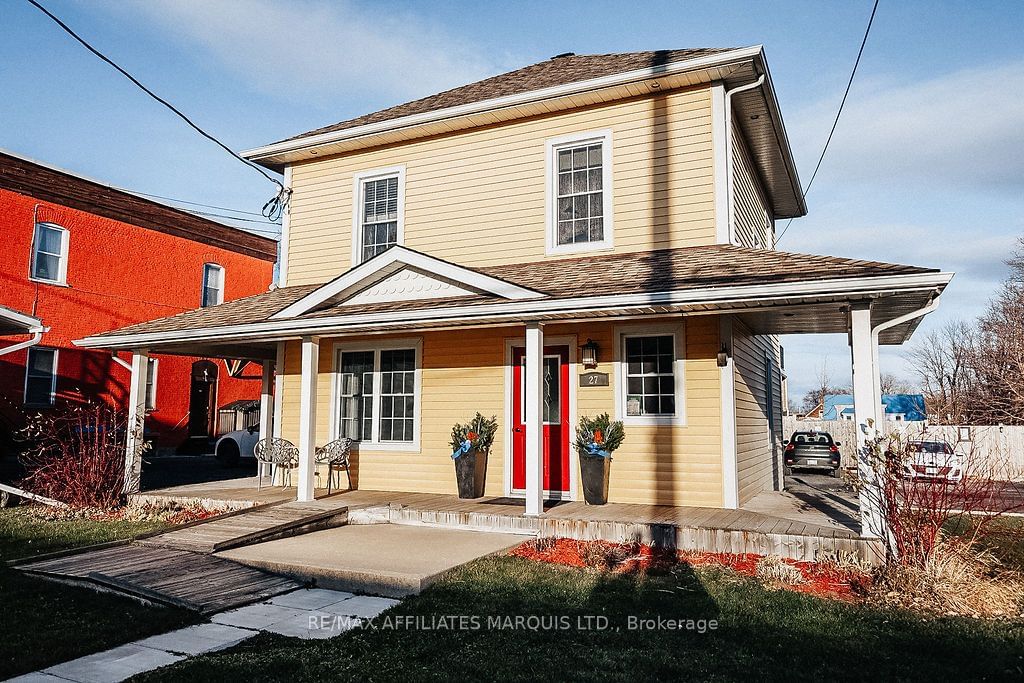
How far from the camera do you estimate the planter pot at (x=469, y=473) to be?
32.3ft

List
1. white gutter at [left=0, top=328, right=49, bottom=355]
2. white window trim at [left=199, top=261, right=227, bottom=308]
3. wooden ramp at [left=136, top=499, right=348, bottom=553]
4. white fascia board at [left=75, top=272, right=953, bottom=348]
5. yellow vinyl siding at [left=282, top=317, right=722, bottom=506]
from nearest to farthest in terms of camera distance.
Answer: white fascia board at [left=75, top=272, right=953, bottom=348], wooden ramp at [left=136, top=499, right=348, bottom=553], yellow vinyl siding at [left=282, top=317, right=722, bottom=506], white gutter at [left=0, top=328, right=49, bottom=355], white window trim at [left=199, top=261, right=227, bottom=308]

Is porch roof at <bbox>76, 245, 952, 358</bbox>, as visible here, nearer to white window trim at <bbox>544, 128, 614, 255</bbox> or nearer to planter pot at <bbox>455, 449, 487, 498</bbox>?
white window trim at <bbox>544, 128, 614, 255</bbox>

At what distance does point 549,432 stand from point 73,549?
579 cm

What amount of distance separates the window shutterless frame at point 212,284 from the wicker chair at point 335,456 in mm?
13401

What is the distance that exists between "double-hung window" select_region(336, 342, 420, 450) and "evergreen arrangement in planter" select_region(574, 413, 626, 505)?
9.43 feet

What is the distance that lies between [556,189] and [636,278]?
2780 mm

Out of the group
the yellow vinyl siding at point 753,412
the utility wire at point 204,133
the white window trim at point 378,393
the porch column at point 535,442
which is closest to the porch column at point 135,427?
the white window trim at point 378,393

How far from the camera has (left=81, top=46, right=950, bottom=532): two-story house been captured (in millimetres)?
8508

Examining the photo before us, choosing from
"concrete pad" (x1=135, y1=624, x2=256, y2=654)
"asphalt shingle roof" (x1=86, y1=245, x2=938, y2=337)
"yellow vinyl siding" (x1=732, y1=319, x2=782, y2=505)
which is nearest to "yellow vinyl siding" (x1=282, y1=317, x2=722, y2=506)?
"yellow vinyl siding" (x1=732, y1=319, x2=782, y2=505)

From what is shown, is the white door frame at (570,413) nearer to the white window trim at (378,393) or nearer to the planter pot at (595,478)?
the planter pot at (595,478)

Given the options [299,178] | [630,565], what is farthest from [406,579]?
[299,178]

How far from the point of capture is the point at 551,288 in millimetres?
8594

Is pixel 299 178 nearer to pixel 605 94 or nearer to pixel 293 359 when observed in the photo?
pixel 293 359

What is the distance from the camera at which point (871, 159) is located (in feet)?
52.1
